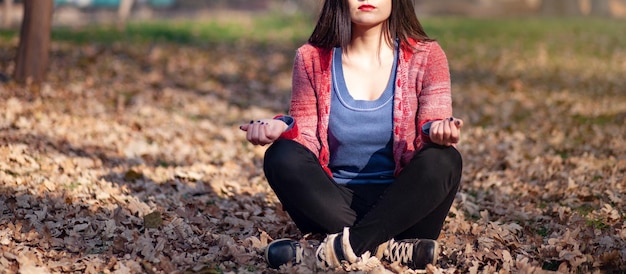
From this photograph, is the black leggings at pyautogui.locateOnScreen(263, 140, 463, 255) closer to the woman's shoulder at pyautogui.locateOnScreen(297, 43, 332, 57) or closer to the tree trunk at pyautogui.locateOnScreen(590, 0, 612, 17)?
the woman's shoulder at pyautogui.locateOnScreen(297, 43, 332, 57)

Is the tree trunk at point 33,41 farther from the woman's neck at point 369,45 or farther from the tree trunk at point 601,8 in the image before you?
the tree trunk at point 601,8

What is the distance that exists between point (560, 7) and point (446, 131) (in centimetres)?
2936

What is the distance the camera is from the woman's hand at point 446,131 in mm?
3438

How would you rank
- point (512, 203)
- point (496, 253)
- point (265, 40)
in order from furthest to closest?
point (265, 40), point (512, 203), point (496, 253)

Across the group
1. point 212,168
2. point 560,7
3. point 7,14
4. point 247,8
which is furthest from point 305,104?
point 247,8

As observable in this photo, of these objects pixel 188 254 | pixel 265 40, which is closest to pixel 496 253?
pixel 188 254

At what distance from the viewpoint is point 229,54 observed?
13164mm

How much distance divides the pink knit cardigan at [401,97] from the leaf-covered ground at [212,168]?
543 millimetres

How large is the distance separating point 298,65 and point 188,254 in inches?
39.3

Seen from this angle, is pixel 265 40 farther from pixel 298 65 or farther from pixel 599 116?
pixel 298 65

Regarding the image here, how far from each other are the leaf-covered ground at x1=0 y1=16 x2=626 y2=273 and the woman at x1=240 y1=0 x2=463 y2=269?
252mm

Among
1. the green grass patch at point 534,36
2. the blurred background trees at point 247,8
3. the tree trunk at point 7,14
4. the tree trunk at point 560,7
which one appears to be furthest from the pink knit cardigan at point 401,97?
the tree trunk at point 560,7

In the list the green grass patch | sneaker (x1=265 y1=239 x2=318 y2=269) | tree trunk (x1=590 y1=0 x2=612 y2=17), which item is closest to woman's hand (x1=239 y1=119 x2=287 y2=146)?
sneaker (x1=265 y1=239 x2=318 y2=269)

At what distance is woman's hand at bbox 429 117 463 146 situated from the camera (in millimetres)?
3438
